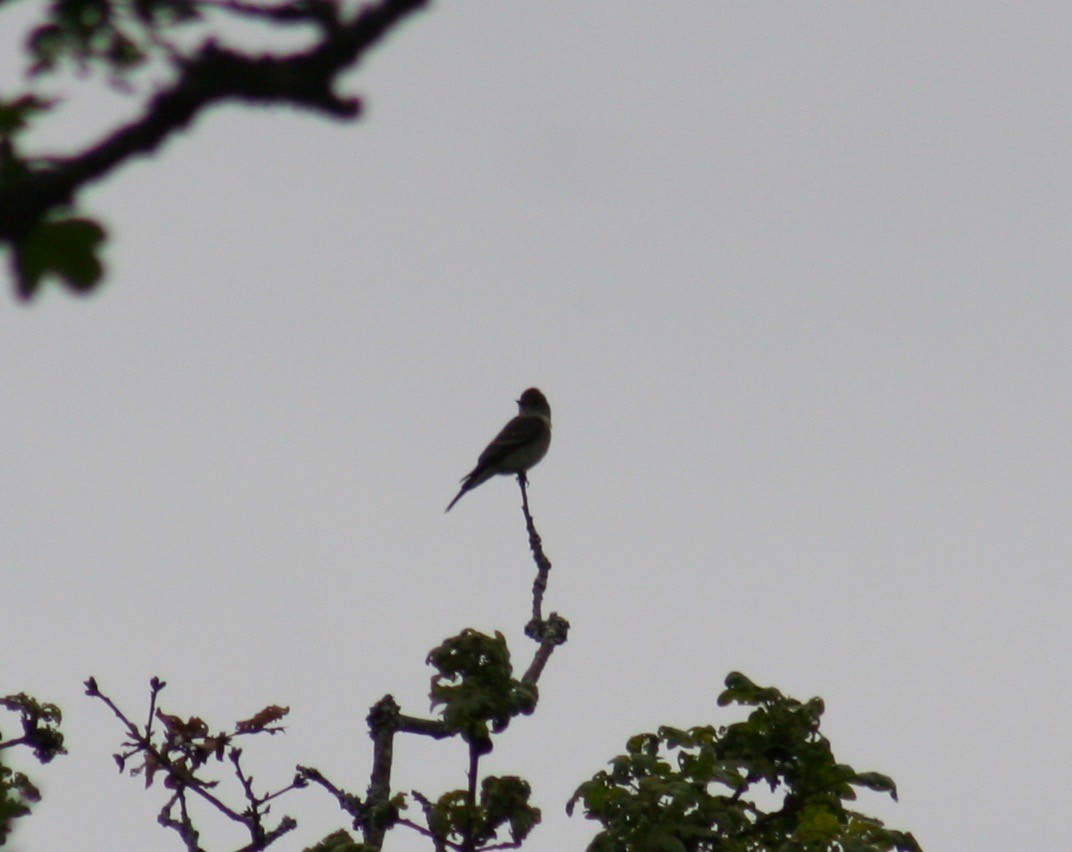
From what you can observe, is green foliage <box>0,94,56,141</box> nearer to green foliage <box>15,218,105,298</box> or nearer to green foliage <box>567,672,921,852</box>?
green foliage <box>15,218,105,298</box>

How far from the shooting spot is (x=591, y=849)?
6.04m

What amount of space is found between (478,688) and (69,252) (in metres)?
3.85

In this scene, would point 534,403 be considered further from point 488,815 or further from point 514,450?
point 488,815

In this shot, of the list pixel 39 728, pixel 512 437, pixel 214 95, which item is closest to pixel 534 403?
pixel 512 437

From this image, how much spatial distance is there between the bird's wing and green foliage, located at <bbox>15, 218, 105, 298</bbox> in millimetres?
15839

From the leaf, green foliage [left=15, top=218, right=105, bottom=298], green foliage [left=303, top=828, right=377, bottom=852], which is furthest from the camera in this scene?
the leaf

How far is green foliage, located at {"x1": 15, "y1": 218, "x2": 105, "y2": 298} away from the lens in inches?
92.1

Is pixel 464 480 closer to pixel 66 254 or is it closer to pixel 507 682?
pixel 507 682

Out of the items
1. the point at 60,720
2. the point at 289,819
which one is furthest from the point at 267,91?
the point at 60,720

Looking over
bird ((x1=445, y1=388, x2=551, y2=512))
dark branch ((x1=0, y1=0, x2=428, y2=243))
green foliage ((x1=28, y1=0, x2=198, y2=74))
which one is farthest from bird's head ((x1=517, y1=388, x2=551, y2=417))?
dark branch ((x1=0, y1=0, x2=428, y2=243))

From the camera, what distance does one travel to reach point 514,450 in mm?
18547

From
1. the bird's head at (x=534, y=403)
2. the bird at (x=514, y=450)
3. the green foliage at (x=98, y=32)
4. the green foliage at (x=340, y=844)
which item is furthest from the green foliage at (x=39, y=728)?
the bird's head at (x=534, y=403)

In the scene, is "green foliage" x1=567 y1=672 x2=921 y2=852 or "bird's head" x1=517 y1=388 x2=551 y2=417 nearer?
"green foliage" x1=567 y1=672 x2=921 y2=852

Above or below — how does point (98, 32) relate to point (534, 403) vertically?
below
